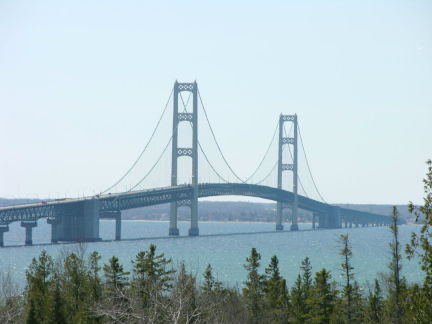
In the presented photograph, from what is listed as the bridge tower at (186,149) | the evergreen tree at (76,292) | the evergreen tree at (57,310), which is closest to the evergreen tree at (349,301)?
the evergreen tree at (76,292)

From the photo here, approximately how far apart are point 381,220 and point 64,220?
10088 cm

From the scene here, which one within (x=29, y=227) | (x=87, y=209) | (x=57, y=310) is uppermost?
(x=87, y=209)

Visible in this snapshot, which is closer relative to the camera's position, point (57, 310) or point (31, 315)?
point (31, 315)

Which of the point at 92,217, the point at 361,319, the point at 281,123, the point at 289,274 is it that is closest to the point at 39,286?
the point at 361,319

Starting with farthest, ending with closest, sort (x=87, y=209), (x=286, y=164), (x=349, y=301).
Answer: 1. (x=286, y=164)
2. (x=87, y=209)
3. (x=349, y=301)

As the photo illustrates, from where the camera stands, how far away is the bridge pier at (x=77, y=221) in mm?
86125

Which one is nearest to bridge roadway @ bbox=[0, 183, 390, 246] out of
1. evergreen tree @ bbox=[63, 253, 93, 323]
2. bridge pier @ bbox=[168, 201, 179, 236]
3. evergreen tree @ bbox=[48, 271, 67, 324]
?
bridge pier @ bbox=[168, 201, 179, 236]

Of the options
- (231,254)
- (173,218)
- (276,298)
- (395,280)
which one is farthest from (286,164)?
(395,280)

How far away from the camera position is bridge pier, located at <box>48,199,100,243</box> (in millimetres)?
86125

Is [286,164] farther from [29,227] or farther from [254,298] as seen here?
[254,298]

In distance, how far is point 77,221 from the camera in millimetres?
87188

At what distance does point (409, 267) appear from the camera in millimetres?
73062

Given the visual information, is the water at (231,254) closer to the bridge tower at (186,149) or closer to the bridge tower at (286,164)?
the bridge tower at (186,149)

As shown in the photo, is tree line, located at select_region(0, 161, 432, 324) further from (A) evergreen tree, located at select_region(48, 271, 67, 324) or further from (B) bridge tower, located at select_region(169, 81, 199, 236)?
(B) bridge tower, located at select_region(169, 81, 199, 236)
